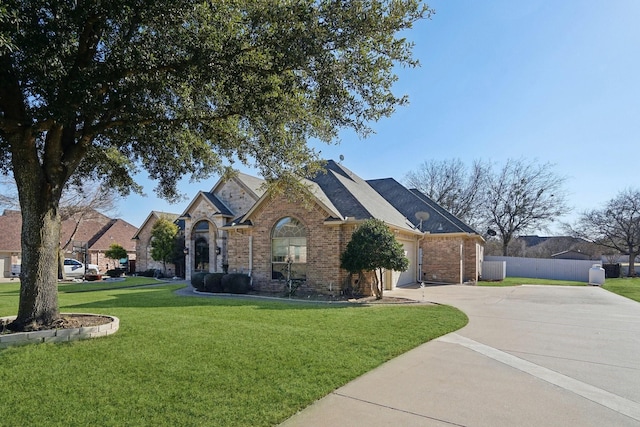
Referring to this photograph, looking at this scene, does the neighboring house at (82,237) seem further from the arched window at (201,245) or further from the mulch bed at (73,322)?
the mulch bed at (73,322)

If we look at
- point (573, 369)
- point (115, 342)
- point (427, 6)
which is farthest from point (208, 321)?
point (427, 6)

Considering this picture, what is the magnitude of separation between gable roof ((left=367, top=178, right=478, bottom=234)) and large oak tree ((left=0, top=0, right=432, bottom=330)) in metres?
15.5

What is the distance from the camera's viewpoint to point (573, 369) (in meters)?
5.98

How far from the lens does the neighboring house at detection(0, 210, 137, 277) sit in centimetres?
3102

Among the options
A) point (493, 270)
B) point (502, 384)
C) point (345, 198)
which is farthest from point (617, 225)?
point (502, 384)

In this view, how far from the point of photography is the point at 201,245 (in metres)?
27.0

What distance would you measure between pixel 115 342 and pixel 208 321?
2438 millimetres

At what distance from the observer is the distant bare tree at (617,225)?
37881mm

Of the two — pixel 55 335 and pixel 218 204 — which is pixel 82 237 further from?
pixel 55 335

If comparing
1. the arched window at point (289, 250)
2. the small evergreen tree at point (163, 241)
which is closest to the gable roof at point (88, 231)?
the small evergreen tree at point (163, 241)

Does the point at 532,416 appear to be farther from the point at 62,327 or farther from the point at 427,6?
the point at 62,327

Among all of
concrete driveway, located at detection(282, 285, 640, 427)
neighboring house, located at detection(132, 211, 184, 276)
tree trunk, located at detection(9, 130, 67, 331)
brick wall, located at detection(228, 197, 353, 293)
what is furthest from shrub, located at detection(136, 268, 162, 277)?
concrete driveway, located at detection(282, 285, 640, 427)

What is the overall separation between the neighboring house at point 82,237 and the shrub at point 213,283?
15120 mm

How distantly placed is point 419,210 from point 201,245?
48.5ft
